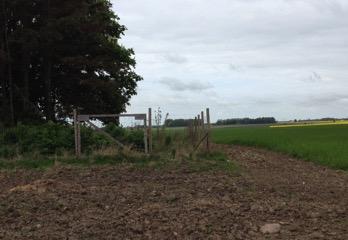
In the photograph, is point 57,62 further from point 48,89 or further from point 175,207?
→ point 175,207

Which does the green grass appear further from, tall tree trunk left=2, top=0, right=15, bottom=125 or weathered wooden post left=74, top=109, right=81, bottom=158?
tall tree trunk left=2, top=0, right=15, bottom=125

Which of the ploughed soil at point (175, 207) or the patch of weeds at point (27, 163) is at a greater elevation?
the patch of weeds at point (27, 163)

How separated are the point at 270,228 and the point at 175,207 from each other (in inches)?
89.7

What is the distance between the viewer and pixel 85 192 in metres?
12.6

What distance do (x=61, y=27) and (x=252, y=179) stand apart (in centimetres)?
1610

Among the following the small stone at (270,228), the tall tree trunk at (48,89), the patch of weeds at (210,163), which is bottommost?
the small stone at (270,228)

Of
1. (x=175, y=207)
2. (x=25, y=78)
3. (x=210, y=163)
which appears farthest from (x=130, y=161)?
(x=25, y=78)

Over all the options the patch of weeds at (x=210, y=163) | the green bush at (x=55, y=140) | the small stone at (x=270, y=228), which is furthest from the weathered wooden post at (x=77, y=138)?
the small stone at (x=270, y=228)

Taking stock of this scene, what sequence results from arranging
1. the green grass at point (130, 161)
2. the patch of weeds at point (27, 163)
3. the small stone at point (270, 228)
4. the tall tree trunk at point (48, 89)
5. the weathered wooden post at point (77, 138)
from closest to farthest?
the small stone at point (270, 228)
the green grass at point (130, 161)
the patch of weeds at point (27, 163)
the weathered wooden post at point (77, 138)
the tall tree trunk at point (48, 89)

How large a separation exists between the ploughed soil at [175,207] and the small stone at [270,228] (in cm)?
5

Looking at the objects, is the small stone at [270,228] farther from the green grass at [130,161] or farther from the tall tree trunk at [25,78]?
the tall tree trunk at [25,78]

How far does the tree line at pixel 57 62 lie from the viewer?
28.3 metres

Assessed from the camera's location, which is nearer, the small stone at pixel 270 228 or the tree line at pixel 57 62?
the small stone at pixel 270 228

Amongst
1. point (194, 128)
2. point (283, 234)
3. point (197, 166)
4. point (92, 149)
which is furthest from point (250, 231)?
point (194, 128)
